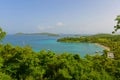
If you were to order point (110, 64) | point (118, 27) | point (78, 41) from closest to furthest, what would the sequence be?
point (118, 27) → point (110, 64) → point (78, 41)

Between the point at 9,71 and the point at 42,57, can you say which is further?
the point at 42,57

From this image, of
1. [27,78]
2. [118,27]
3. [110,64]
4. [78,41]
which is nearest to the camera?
[118,27]

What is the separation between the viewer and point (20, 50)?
45.0ft

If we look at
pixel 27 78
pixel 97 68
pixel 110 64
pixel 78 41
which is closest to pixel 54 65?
pixel 27 78

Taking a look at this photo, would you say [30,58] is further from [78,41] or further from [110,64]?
[78,41]


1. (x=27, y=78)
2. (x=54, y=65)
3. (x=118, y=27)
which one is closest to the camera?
(x=118, y=27)

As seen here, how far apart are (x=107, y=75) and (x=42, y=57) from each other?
3.71m

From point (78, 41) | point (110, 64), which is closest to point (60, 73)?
point (110, 64)

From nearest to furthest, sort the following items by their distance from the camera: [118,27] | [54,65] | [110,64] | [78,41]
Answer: [118,27] < [54,65] < [110,64] < [78,41]

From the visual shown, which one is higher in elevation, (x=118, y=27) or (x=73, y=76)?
(x=118, y=27)

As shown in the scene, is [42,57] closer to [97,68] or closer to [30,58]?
[30,58]

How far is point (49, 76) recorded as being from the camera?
1238 cm

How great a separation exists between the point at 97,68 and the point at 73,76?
1.96 m

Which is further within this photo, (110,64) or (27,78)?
(110,64)
